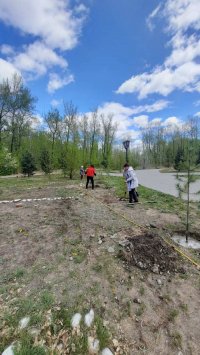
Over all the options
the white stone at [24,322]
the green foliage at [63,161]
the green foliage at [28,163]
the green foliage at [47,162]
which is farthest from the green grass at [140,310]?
the green foliage at [28,163]

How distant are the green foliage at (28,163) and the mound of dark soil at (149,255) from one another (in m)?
21.8

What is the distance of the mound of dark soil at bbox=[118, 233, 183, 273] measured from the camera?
4102 millimetres

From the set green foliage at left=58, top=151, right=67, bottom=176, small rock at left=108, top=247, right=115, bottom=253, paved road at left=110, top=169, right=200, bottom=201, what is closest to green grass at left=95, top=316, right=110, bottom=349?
small rock at left=108, top=247, right=115, bottom=253

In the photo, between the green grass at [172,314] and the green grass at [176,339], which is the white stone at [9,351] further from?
the green grass at [172,314]

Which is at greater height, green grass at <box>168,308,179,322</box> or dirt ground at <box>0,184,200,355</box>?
dirt ground at <box>0,184,200,355</box>

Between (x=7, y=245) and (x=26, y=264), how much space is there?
0.95 metres

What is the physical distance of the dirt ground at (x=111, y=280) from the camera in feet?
9.26

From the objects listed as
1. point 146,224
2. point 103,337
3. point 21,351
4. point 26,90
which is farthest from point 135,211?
point 26,90

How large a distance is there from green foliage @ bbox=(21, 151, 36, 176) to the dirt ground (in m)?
19.6

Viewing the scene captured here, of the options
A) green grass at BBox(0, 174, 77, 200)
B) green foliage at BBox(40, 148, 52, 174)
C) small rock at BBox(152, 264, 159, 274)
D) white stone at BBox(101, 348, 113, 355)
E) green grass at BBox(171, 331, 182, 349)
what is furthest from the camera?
green foliage at BBox(40, 148, 52, 174)

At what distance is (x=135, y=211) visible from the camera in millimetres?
7758

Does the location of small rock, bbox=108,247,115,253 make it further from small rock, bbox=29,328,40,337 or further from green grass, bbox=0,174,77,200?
green grass, bbox=0,174,77,200

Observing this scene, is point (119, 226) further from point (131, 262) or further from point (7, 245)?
point (7, 245)

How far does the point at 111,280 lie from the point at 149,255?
1.04m
